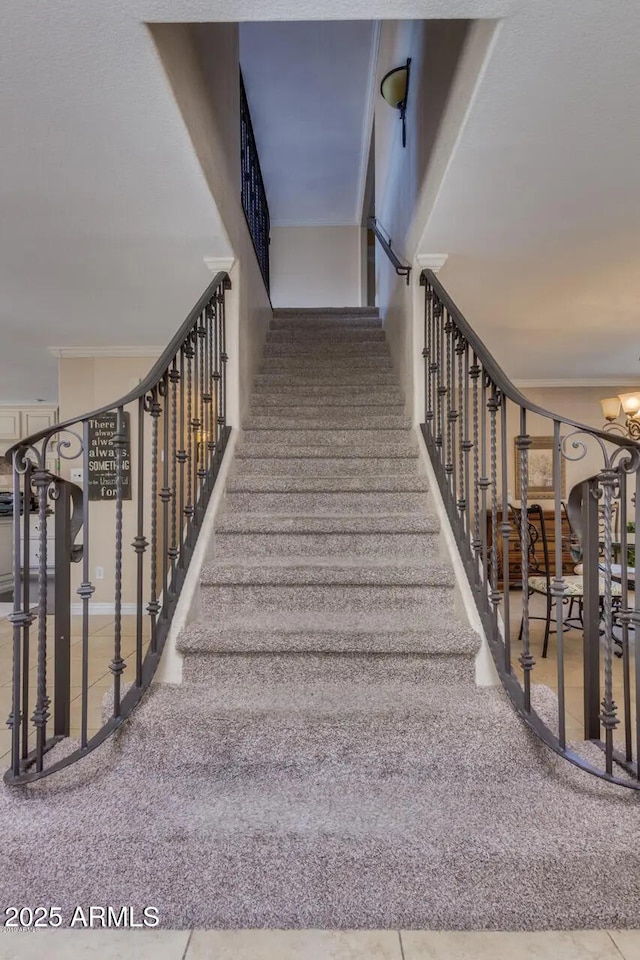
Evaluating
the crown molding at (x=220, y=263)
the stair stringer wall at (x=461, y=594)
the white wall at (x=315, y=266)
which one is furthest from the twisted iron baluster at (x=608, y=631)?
the white wall at (x=315, y=266)

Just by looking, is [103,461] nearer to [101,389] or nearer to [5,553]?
[101,389]

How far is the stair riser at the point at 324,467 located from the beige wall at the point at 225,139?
0.29 m

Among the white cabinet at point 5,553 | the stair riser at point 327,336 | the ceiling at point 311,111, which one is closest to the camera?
the stair riser at point 327,336

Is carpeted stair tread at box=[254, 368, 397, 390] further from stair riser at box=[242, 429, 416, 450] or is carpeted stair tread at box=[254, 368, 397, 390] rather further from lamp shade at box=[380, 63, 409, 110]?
lamp shade at box=[380, 63, 409, 110]

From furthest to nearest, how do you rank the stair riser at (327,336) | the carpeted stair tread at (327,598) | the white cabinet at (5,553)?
the white cabinet at (5,553), the stair riser at (327,336), the carpeted stair tread at (327,598)

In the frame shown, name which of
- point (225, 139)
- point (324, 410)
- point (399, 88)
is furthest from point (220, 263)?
point (399, 88)

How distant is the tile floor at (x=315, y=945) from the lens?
1141 millimetres

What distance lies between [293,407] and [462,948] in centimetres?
291

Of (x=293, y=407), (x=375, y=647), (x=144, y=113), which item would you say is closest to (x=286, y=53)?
(x=293, y=407)

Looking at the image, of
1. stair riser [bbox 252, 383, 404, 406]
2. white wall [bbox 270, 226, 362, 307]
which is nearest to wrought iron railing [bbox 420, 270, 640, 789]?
stair riser [bbox 252, 383, 404, 406]

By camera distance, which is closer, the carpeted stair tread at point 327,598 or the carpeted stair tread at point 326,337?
the carpeted stair tread at point 327,598

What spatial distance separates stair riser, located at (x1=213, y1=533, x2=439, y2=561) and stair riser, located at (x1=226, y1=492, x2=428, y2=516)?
9.4 inches

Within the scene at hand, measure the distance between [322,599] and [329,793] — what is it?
782 millimetres

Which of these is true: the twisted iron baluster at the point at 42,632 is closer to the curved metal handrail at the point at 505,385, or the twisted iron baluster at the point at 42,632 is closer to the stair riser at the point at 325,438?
the curved metal handrail at the point at 505,385
